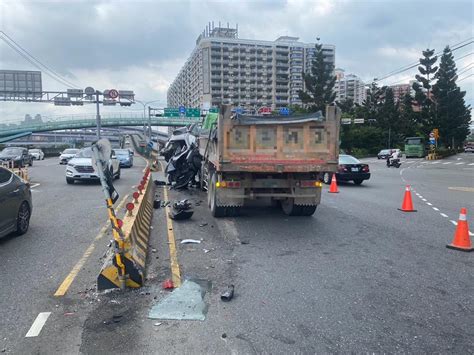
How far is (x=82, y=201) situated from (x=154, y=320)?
1002 centimetres

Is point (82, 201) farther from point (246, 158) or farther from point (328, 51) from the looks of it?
point (328, 51)

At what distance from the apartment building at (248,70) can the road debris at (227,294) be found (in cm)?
13267

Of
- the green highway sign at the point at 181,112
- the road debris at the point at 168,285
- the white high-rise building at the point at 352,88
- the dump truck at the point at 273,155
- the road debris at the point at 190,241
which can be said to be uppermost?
the white high-rise building at the point at 352,88

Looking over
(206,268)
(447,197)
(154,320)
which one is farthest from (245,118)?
(447,197)

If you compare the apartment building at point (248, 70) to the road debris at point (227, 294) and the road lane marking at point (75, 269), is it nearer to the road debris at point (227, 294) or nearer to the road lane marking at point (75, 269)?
the road lane marking at point (75, 269)

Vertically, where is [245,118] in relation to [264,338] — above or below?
above

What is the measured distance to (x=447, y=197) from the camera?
16.0m

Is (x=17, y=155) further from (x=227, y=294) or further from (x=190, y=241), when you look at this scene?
(x=227, y=294)

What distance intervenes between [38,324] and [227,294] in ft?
6.62

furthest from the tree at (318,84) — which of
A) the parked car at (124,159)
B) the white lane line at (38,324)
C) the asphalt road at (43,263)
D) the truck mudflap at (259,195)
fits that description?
the white lane line at (38,324)

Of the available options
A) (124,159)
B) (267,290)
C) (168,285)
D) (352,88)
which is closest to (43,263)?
(168,285)

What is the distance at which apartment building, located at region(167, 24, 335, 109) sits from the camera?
457ft

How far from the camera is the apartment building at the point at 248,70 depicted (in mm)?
139375

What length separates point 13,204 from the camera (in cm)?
846
